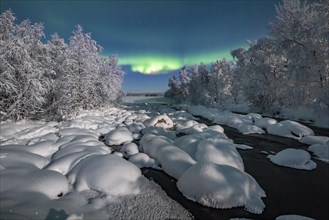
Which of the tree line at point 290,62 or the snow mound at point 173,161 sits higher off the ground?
the tree line at point 290,62

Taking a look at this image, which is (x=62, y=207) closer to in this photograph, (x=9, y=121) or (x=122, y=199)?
(x=122, y=199)

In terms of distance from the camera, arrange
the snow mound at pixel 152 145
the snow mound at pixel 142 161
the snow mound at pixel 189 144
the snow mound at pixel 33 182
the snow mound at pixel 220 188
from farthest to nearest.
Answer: the snow mound at pixel 152 145
the snow mound at pixel 189 144
the snow mound at pixel 142 161
the snow mound at pixel 220 188
the snow mound at pixel 33 182

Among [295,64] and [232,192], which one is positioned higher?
[295,64]

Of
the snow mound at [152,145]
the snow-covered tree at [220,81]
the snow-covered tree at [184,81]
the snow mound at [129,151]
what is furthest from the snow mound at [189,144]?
the snow-covered tree at [184,81]

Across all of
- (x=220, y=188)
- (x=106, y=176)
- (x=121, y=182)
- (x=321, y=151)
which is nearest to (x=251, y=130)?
(x=321, y=151)

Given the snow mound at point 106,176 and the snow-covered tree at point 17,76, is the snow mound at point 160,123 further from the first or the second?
the snow mound at point 106,176

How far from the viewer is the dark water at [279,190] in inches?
205

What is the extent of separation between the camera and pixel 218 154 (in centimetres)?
797

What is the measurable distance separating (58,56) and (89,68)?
23.3ft

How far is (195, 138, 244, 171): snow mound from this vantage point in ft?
25.4

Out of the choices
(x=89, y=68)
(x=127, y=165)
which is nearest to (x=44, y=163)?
(x=127, y=165)

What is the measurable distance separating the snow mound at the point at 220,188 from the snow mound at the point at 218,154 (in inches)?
59.1

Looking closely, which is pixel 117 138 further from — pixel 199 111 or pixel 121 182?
pixel 199 111

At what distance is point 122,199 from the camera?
5.37 meters
